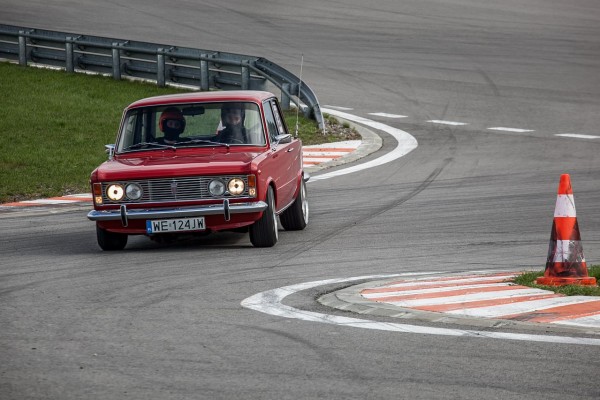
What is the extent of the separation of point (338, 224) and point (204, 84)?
13194 mm

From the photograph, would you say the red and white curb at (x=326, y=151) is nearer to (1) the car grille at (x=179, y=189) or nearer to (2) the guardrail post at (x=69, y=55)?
(1) the car grille at (x=179, y=189)

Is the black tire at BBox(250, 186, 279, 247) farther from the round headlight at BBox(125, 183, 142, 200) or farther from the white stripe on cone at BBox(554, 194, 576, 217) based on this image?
the white stripe on cone at BBox(554, 194, 576, 217)

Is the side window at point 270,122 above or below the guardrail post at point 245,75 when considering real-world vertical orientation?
below

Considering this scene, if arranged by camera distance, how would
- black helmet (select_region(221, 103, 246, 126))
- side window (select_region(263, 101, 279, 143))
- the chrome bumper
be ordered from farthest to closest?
side window (select_region(263, 101, 279, 143)) → black helmet (select_region(221, 103, 246, 126)) → the chrome bumper

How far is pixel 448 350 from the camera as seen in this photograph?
303 inches

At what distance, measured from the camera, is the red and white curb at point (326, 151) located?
2184 cm

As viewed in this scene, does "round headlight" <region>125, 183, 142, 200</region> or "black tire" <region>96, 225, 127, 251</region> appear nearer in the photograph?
"round headlight" <region>125, 183, 142, 200</region>

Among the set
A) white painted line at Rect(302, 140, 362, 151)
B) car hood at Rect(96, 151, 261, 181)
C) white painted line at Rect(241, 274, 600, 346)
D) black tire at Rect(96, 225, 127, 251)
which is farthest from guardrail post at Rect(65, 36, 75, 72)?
white painted line at Rect(241, 274, 600, 346)

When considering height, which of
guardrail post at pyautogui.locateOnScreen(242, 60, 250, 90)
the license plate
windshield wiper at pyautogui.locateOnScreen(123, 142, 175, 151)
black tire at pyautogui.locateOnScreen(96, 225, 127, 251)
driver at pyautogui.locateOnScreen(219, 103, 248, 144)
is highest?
guardrail post at pyautogui.locateOnScreen(242, 60, 250, 90)

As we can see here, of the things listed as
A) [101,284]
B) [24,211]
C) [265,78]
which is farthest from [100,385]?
[265,78]

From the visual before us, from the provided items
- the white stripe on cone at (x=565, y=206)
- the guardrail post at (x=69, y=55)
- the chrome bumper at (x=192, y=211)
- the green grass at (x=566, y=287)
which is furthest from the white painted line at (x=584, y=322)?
the guardrail post at (x=69, y=55)

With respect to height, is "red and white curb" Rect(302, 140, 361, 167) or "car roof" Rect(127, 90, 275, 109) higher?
"car roof" Rect(127, 90, 275, 109)

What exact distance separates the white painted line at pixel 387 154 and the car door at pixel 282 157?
4736mm

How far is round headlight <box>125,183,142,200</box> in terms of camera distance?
42.7 ft
